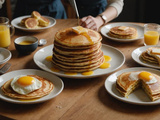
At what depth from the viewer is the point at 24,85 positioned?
1467mm

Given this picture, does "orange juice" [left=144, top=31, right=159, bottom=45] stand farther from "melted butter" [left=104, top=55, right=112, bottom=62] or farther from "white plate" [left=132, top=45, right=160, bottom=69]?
"melted butter" [left=104, top=55, right=112, bottom=62]

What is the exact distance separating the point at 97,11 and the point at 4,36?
144cm

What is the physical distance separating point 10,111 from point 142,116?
0.72 metres

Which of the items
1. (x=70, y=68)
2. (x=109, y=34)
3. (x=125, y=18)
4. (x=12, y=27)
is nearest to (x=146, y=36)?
(x=109, y=34)

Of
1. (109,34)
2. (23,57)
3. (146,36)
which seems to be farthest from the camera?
(109,34)

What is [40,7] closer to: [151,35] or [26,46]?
[26,46]

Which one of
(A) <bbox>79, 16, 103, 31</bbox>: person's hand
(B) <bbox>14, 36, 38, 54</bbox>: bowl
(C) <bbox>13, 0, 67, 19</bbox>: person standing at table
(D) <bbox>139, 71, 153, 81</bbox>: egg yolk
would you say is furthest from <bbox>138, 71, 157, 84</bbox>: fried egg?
(C) <bbox>13, 0, 67, 19</bbox>: person standing at table

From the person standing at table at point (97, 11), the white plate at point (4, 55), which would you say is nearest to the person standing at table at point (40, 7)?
the person standing at table at point (97, 11)

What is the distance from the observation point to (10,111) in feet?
4.63

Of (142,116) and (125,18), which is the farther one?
(125,18)

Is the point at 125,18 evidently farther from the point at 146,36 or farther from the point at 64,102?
the point at 64,102

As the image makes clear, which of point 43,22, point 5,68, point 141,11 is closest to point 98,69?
point 5,68

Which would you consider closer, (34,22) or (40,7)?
(34,22)

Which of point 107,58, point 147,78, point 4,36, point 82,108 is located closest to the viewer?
point 82,108
